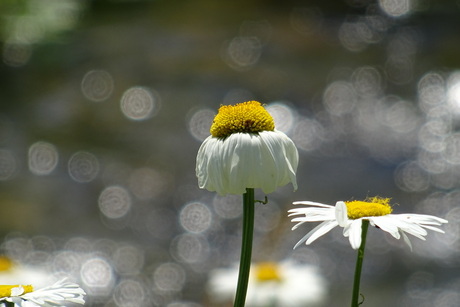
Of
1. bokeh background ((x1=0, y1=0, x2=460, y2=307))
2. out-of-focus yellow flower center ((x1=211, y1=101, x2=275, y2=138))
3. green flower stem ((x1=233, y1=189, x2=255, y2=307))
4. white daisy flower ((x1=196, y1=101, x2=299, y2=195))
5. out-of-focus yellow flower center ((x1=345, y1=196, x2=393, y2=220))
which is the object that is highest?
bokeh background ((x1=0, y1=0, x2=460, y2=307))

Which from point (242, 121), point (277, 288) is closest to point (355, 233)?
point (242, 121)

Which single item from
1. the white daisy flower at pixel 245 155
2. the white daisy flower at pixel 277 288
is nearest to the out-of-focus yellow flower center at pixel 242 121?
the white daisy flower at pixel 245 155

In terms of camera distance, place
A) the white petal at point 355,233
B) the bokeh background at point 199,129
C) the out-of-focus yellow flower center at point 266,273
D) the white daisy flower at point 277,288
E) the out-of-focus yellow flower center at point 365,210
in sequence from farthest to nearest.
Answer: the bokeh background at point 199,129 → the out-of-focus yellow flower center at point 266,273 → the white daisy flower at point 277,288 → the out-of-focus yellow flower center at point 365,210 → the white petal at point 355,233

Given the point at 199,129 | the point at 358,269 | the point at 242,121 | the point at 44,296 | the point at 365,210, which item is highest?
the point at 199,129

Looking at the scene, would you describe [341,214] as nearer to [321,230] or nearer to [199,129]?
[321,230]

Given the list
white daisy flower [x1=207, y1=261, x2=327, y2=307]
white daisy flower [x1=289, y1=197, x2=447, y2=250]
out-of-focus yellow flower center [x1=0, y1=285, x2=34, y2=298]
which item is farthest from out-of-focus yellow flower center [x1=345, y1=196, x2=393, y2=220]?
white daisy flower [x1=207, y1=261, x2=327, y2=307]

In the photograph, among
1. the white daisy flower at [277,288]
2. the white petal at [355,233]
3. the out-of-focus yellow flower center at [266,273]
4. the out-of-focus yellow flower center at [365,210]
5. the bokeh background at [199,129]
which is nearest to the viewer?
the white petal at [355,233]

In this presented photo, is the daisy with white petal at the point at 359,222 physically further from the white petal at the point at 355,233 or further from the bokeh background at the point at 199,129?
the bokeh background at the point at 199,129

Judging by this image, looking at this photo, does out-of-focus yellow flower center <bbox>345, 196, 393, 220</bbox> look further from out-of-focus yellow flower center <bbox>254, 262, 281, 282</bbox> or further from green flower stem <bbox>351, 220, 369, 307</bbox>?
out-of-focus yellow flower center <bbox>254, 262, 281, 282</bbox>
